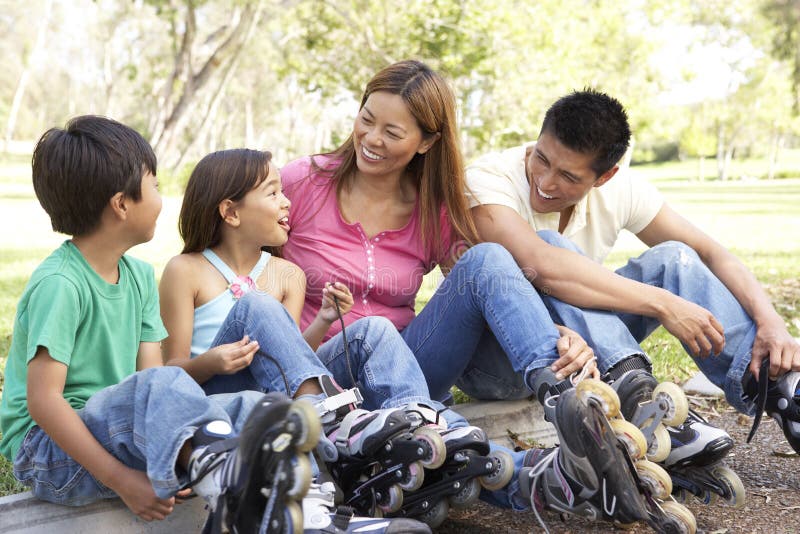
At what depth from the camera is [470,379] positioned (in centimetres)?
339

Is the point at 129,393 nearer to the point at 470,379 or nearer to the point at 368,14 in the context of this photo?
Result: the point at 470,379

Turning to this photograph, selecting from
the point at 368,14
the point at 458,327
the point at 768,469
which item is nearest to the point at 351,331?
the point at 458,327

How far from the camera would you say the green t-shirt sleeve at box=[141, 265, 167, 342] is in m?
2.61

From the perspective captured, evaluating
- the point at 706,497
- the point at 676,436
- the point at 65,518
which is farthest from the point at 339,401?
the point at 706,497

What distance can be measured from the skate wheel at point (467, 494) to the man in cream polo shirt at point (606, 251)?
2.00ft

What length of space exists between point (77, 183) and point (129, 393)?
593mm

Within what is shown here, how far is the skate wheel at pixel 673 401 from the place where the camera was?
251 centimetres

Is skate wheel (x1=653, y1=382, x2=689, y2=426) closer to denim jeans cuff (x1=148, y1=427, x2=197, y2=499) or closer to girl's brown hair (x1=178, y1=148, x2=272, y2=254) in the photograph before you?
denim jeans cuff (x1=148, y1=427, x2=197, y2=499)

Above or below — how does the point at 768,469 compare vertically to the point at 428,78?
below

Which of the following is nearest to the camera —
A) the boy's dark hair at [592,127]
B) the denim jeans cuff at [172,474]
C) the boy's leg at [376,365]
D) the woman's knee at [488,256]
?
the denim jeans cuff at [172,474]

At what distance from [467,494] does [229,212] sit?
123cm

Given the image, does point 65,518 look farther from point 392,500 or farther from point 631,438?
point 631,438

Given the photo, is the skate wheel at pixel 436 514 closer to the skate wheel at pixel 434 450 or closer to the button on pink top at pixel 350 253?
the skate wheel at pixel 434 450

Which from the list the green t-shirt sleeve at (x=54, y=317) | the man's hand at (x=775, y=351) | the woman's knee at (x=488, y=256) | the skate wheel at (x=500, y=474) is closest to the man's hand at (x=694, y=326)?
the man's hand at (x=775, y=351)
